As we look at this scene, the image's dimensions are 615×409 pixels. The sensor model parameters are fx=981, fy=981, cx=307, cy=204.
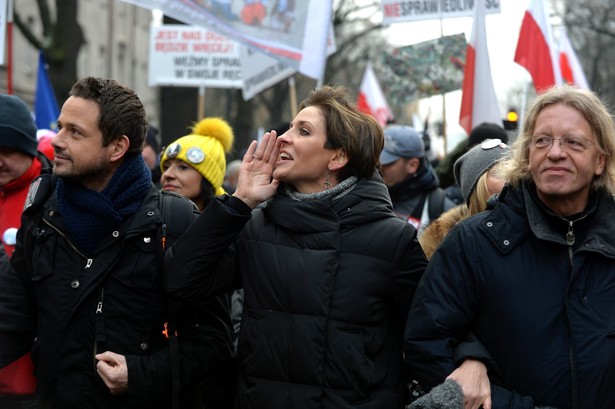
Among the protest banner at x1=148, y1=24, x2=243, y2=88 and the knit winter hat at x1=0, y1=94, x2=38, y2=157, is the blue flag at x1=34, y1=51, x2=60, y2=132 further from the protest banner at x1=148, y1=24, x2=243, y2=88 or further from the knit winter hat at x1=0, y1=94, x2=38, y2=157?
the protest banner at x1=148, y1=24, x2=243, y2=88

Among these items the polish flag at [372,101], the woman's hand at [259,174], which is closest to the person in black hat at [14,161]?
the woman's hand at [259,174]

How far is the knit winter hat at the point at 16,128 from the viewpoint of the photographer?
4.71m

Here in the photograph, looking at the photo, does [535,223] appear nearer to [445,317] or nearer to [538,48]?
[445,317]

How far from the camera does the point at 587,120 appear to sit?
11.3 feet

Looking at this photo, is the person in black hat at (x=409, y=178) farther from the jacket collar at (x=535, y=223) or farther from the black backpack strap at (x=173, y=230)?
the jacket collar at (x=535, y=223)

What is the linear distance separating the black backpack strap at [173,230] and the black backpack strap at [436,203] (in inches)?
124

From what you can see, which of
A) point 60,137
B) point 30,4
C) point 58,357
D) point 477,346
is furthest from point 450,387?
point 30,4

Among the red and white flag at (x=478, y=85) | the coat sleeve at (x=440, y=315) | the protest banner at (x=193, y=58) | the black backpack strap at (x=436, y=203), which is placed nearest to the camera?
the coat sleeve at (x=440, y=315)

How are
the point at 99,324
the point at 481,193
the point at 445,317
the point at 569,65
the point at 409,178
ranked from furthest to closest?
the point at 569,65
the point at 409,178
the point at 481,193
the point at 99,324
the point at 445,317

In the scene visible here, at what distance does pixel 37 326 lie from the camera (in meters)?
3.88

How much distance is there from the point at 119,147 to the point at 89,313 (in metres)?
0.68

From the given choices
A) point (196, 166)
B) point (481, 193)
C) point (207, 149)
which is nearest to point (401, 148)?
point (207, 149)

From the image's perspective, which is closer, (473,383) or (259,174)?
(473,383)

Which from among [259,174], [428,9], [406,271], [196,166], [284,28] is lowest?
[196,166]
